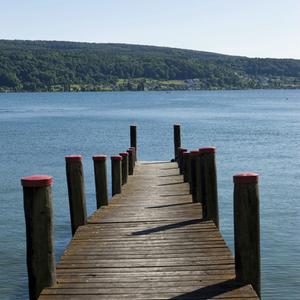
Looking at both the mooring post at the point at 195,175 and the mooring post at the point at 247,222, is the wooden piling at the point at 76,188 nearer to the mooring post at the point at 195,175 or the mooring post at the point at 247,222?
the mooring post at the point at 195,175

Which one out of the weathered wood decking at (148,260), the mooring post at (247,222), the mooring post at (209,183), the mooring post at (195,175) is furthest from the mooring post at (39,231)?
the mooring post at (195,175)

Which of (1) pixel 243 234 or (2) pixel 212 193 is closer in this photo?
(1) pixel 243 234

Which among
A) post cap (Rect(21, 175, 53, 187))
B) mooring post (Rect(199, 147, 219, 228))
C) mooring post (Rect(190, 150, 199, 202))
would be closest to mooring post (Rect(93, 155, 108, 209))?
mooring post (Rect(190, 150, 199, 202))

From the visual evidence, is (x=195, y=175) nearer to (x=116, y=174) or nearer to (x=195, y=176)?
(x=195, y=176)

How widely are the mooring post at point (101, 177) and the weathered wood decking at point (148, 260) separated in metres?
1.00

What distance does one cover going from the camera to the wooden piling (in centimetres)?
1143

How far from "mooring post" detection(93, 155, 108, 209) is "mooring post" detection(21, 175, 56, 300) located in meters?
6.45

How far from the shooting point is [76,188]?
37.7 ft

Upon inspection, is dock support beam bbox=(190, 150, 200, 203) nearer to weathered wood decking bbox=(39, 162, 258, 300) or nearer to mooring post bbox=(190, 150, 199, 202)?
mooring post bbox=(190, 150, 199, 202)

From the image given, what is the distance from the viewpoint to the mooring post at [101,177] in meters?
14.2

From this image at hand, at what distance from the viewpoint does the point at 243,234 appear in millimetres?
8062

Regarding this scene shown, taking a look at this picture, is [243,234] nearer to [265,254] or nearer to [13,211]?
[265,254]

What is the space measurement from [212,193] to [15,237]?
1093 cm

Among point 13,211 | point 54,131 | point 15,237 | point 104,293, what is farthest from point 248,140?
point 104,293
